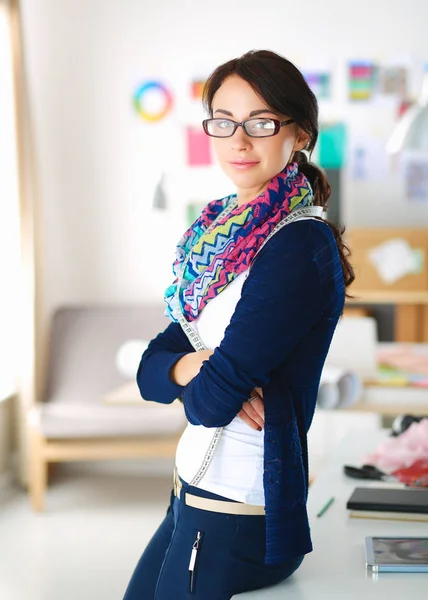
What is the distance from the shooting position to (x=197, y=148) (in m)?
4.82

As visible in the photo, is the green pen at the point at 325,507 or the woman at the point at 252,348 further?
the green pen at the point at 325,507

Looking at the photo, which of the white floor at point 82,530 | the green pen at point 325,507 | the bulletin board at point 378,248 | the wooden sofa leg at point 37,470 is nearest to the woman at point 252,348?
the green pen at point 325,507

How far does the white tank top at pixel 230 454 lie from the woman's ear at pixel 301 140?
0.78 feet

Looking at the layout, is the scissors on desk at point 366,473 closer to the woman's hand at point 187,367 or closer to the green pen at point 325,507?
the green pen at point 325,507

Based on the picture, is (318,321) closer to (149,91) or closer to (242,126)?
(242,126)

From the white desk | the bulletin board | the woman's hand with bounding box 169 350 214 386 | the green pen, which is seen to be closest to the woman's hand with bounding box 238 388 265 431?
the woman's hand with bounding box 169 350 214 386

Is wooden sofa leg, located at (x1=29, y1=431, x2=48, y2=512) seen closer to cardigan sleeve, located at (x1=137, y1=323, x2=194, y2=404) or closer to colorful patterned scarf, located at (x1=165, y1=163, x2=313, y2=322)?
cardigan sleeve, located at (x1=137, y1=323, x2=194, y2=404)

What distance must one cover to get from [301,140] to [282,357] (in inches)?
14.6

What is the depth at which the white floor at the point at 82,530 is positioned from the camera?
320 centimetres

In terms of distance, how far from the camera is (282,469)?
129 cm

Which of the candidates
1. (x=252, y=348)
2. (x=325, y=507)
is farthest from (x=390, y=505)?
(x=252, y=348)

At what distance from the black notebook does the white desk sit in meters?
0.03

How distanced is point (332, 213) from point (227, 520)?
3.36 meters

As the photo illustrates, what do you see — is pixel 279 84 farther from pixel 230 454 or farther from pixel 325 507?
pixel 325 507
